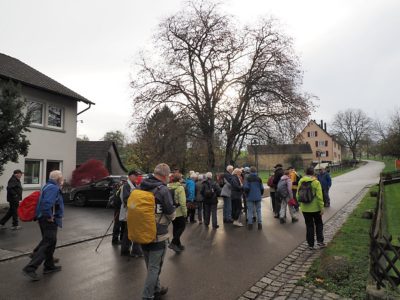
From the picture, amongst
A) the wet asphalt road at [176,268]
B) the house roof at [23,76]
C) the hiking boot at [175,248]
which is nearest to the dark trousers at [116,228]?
the wet asphalt road at [176,268]

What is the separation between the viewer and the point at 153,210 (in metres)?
4.62

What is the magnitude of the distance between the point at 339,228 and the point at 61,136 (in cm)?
1491

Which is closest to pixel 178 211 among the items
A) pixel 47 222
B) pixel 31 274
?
pixel 47 222

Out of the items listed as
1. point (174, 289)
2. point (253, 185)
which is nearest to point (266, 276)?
point (174, 289)

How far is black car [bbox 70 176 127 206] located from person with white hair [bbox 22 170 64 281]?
10.4 m

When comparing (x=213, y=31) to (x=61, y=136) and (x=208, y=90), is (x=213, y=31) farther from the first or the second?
(x=61, y=136)

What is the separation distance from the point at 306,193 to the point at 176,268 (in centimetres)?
337

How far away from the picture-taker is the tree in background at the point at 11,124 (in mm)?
12758

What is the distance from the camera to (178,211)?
7934mm

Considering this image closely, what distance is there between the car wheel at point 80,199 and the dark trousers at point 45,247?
11257 millimetres

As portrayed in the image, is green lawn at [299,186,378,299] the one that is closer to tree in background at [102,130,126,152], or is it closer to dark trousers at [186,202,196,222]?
dark trousers at [186,202,196,222]

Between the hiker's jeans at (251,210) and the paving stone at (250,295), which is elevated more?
the hiker's jeans at (251,210)

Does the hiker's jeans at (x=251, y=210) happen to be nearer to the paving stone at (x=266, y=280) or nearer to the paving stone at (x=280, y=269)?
the paving stone at (x=280, y=269)

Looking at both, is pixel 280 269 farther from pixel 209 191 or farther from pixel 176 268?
pixel 209 191
